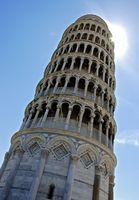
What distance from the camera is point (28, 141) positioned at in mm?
17938

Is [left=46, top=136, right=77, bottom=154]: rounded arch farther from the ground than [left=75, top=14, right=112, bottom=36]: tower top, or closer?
closer

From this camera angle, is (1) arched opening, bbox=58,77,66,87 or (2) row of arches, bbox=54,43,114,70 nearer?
(1) arched opening, bbox=58,77,66,87

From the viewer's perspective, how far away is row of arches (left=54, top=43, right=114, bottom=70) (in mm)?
25516

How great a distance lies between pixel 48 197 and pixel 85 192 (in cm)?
255

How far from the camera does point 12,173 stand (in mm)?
16297

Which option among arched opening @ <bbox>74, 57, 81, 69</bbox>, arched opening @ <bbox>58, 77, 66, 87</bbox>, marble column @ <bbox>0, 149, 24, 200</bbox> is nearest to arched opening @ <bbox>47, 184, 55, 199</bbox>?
marble column @ <bbox>0, 149, 24, 200</bbox>

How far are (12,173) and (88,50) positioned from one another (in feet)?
51.0

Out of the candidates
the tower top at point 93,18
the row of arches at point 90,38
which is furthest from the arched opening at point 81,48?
the tower top at point 93,18

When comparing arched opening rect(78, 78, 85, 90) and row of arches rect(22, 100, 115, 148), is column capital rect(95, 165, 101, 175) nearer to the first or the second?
row of arches rect(22, 100, 115, 148)

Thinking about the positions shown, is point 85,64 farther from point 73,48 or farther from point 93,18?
point 93,18

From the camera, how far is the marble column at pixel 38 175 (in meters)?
14.6

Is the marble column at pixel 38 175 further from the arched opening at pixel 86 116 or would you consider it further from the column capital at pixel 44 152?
the arched opening at pixel 86 116

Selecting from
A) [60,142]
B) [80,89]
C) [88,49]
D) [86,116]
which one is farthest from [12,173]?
[88,49]

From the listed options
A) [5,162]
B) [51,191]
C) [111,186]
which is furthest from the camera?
[5,162]
